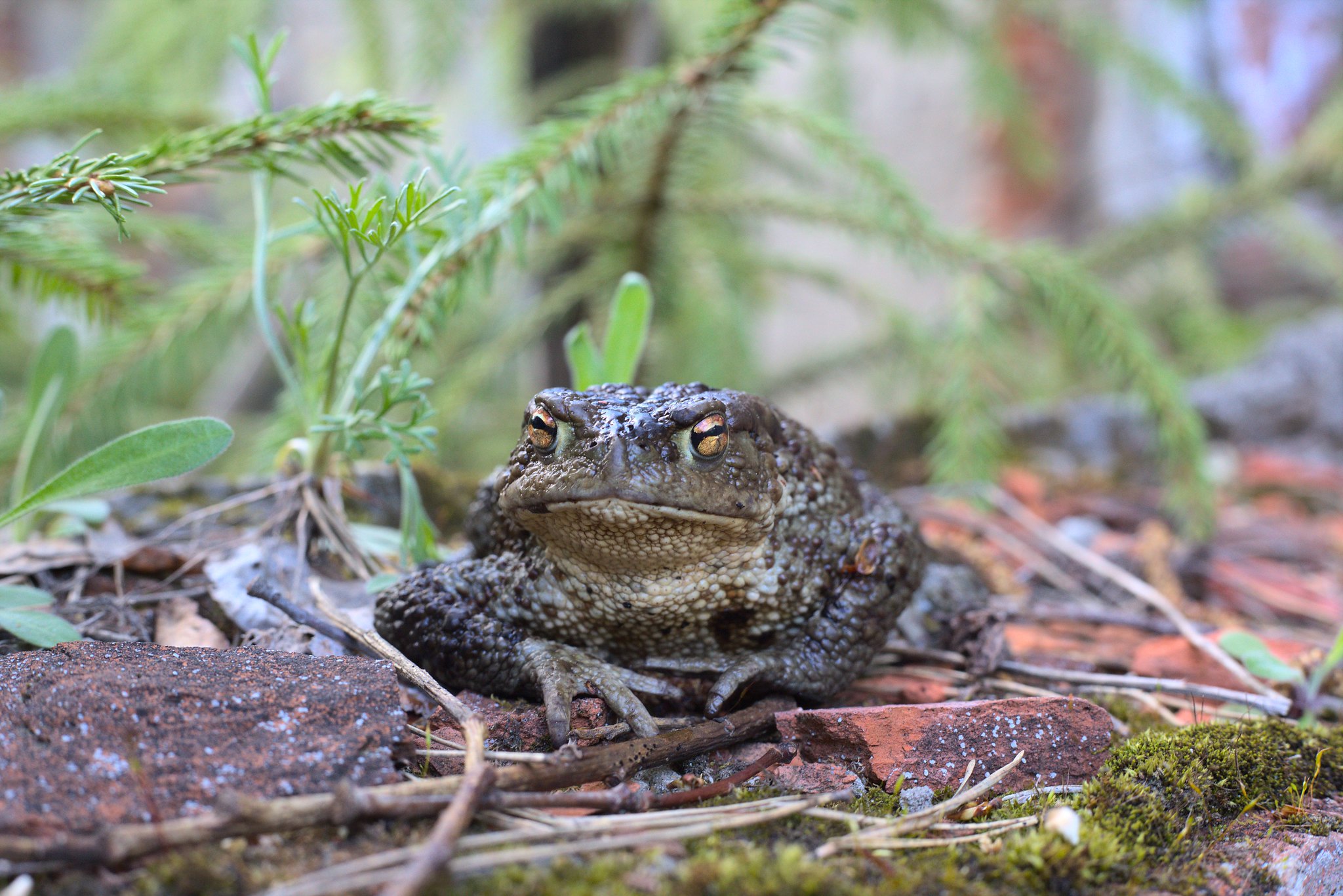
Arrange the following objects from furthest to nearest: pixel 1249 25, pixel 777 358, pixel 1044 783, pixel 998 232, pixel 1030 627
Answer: pixel 777 358, pixel 998 232, pixel 1249 25, pixel 1030 627, pixel 1044 783

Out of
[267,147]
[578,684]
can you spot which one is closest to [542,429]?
[578,684]

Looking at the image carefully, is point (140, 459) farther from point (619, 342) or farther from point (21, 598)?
point (619, 342)

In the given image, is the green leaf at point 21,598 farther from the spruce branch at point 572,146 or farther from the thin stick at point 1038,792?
the thin stick at point 1038,792

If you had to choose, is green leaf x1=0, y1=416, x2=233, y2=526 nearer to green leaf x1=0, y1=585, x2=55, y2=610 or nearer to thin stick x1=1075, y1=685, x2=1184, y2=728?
green leaf x1=0, y1=585, x2=55, y2=610

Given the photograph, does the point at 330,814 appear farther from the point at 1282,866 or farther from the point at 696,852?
the point at 1282,866

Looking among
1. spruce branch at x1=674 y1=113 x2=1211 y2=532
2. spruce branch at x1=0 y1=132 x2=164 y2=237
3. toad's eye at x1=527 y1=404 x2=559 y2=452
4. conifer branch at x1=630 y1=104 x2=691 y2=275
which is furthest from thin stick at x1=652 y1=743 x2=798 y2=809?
spruce branch at x1=674 y1=113 x2=1211 y2=532

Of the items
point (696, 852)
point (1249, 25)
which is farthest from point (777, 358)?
point (696, 852)

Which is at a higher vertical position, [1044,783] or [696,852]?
[696,852]
